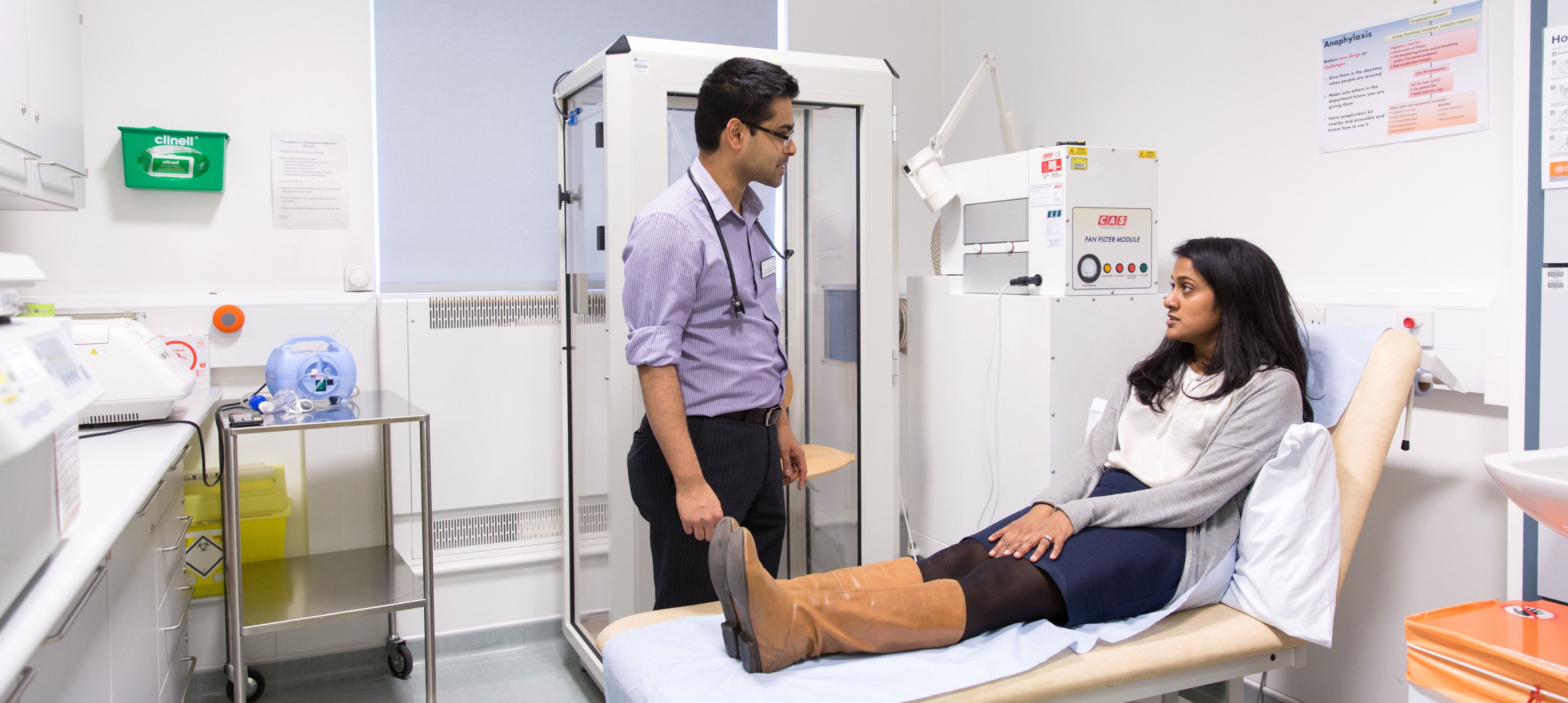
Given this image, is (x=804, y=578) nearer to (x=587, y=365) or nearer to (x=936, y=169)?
(x=587, y=365)

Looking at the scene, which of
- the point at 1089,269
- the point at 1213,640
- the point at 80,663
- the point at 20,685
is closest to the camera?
the point at 20,685

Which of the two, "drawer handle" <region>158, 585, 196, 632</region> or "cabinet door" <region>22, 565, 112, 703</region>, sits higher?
"cabinet door" <region>22, 565, 112, 703</region>

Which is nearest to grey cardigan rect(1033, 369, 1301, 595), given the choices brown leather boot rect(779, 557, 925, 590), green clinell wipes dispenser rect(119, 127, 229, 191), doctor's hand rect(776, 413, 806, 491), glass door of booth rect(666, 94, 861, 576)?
brown leather boot rect(779, 557, 925, 590)

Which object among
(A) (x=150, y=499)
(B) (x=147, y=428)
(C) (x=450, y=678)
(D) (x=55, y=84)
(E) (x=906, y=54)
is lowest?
(C) (x=450, y=678)

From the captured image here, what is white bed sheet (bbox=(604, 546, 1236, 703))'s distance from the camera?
1.35 m

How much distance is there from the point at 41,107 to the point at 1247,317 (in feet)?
7.97

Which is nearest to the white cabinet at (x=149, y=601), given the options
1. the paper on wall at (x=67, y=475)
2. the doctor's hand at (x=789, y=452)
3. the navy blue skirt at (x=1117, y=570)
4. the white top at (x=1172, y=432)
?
the paper on wall at (x=67, y=475)

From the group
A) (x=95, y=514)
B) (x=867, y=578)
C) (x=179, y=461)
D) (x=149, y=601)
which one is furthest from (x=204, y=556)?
(x=867, y=578)

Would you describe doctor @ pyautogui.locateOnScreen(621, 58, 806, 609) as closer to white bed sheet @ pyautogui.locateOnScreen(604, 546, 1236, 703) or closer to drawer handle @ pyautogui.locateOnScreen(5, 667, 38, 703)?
white bed sheet @ pyautogui.locateOnScreen(604, 546, 1236, 703)

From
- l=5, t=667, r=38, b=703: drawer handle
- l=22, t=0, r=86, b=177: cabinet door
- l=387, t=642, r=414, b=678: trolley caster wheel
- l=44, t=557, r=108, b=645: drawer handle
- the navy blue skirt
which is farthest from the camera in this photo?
l=387, t=642, r=414, b=678: trolley caster wheel

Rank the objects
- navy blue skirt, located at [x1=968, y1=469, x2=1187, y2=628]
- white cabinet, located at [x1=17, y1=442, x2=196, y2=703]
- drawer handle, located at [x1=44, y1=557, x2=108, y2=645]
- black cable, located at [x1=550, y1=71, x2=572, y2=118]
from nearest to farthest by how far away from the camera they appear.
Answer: drawer handle, located at [x1=44, y1=557, x2=108, y2=645] < white cabinet, located at [x1=17, y1=442, x2=196, y2=703] < navy blue skirt, located at [x1=968, y1=469, x2=1187, y2=628] < black cable, located at [x1=550, y1=71, x2=572, y2=118]

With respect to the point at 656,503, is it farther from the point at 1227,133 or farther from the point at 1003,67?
the point at 1003,67

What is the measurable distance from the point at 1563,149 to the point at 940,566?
1362mm

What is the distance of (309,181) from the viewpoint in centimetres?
258
